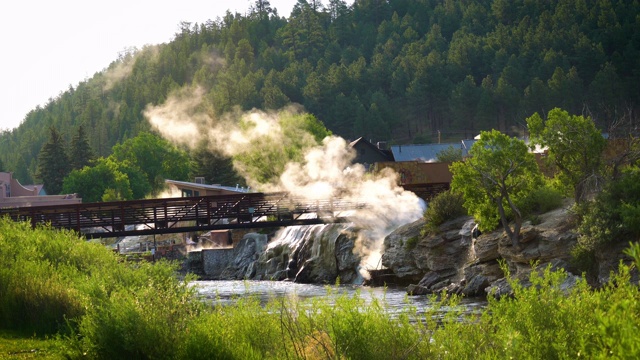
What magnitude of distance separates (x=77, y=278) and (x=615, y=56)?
366 feet

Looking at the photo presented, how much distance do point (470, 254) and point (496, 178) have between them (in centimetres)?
423

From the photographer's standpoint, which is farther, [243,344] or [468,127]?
[468,127]

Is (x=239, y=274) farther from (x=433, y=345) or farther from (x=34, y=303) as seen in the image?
(x=433, y=345)

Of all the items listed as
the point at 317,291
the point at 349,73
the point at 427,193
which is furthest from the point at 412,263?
the point at 349,73

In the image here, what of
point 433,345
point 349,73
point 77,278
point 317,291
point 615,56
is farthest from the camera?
point 349,73

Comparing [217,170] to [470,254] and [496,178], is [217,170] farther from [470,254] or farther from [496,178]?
[496,178]

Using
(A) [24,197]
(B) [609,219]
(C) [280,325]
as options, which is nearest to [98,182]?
(A) [24,197]

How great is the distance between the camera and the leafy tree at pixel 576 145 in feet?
138

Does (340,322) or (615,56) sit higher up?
(615,56)

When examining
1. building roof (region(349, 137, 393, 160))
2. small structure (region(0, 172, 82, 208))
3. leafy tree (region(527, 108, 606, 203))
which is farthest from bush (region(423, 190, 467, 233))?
building roof (region(349, 137, 393, 160))

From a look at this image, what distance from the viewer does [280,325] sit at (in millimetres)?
17453

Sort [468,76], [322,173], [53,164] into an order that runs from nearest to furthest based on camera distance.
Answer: [322,173] < [53,164] < [468,76]

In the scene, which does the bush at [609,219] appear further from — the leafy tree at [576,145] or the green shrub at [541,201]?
the green shrub at [541,201]

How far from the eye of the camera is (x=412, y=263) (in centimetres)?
4962
